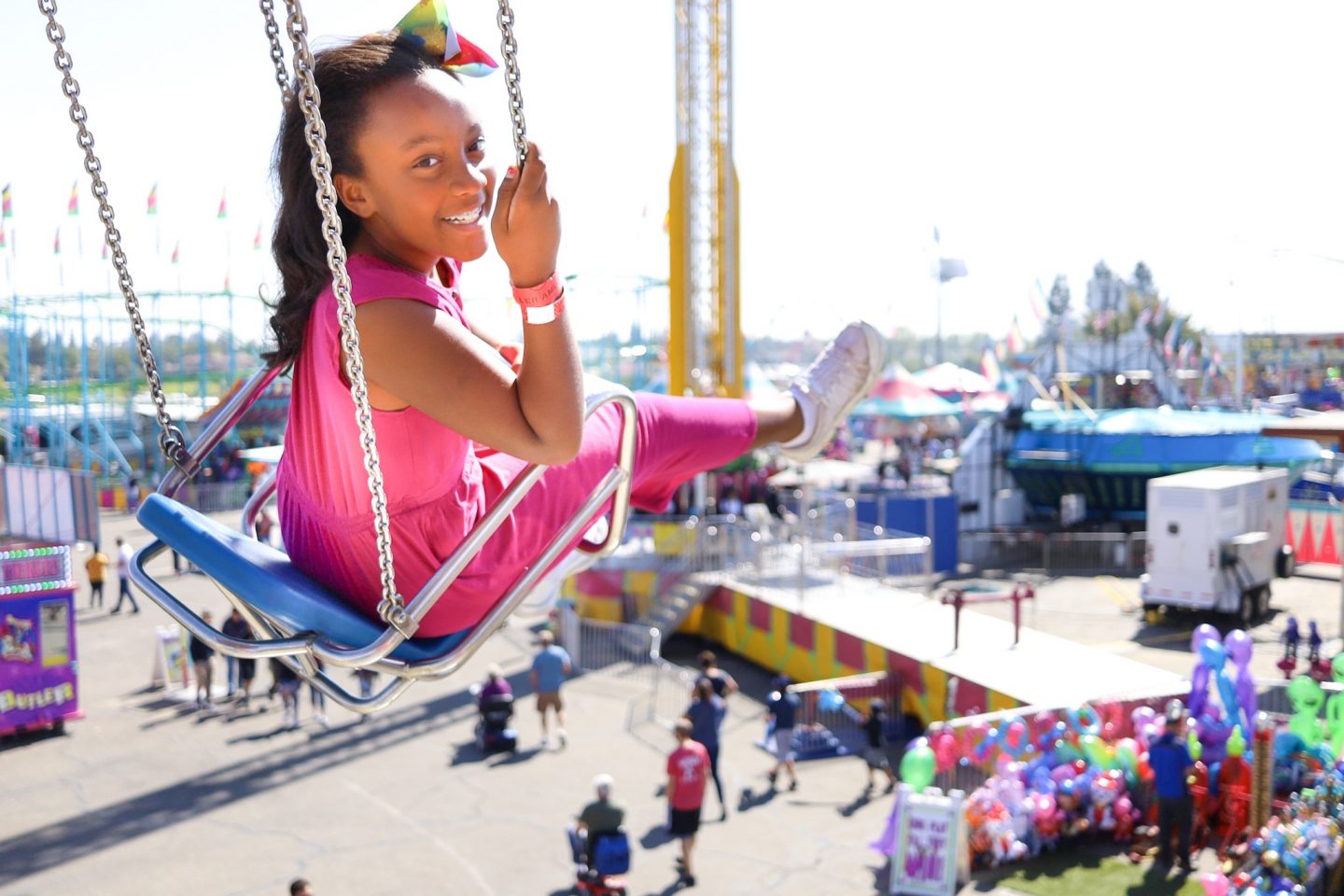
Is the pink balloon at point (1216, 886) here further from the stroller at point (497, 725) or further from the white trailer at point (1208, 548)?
the white trailer at point (1208, 548)

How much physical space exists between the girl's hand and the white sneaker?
5.20ft

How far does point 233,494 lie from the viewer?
77.3 ft

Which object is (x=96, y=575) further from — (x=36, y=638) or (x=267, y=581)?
(x=267, y=581)

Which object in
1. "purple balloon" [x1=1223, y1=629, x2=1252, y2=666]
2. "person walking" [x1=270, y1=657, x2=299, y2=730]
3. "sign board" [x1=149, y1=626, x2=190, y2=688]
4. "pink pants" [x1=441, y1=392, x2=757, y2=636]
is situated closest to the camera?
"pink pants" [x1=441, y1=392, x2=757, y2=636]

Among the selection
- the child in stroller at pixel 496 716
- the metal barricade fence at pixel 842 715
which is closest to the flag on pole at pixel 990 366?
the metal barricade fence at pixel 842 715

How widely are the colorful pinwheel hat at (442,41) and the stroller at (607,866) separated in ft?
18.2

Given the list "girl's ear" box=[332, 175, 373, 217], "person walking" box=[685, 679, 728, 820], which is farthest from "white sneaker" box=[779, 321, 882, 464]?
"person walking" box=[685, 679, 728, 820]

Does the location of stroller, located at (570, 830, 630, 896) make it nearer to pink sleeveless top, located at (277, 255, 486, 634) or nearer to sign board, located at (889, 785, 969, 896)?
sign board, located at (889, 785, 969, 896)

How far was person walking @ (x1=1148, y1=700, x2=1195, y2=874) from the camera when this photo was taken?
22.9 ft

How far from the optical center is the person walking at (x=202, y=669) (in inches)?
411

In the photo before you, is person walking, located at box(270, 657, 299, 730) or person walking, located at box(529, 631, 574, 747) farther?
person walking, located at box(270, 657, 299, 730)

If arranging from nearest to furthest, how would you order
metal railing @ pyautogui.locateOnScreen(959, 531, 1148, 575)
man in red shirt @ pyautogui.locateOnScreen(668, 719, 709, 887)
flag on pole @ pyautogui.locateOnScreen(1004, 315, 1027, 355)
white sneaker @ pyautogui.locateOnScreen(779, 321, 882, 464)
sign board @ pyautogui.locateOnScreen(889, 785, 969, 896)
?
white sneaker @ pyautogui.locateOnScreen(779, 321, 882, 464) → sign board @ pyautogui.locateOnScreen(889, 785, 969, 896) → man in red shirt @ pyautogui.locateOnScreen(668, 719, 709, 887) → metal railing @ pyautogui.locateOnScreen(959, 531, 1148, 575) → flag on pole @ pyautogui.locateOnScreen(1004, 315, 1027, 355)

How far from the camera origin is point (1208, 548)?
13188 mm

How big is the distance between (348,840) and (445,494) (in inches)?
256
